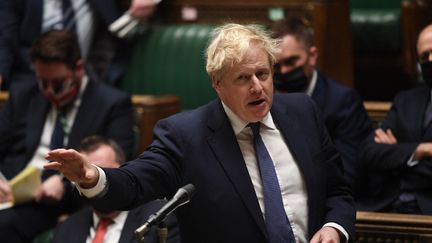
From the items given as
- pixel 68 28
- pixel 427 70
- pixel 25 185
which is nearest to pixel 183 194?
pixel 427 70

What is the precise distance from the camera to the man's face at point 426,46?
2.29 meters

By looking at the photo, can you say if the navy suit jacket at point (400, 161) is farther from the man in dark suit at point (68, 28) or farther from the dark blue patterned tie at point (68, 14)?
the dark blue patterned tie at point (68, 14)

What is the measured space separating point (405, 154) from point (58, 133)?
1050 millimetres

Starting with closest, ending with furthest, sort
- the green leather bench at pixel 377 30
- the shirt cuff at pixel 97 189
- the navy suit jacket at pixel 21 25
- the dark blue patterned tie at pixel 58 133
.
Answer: the shirt cuff at pixel 97 189 → the dark blue patterned tie at pixel 58 133 → the navy suit jacket at pixel 21 25 → the green leather bench at pixel 377 30

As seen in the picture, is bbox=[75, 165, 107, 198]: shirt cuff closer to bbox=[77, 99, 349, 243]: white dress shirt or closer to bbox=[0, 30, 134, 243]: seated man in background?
bbox=[77, 99, 349, 243]: white dress shirt

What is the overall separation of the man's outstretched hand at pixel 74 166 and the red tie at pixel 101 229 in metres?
0.78

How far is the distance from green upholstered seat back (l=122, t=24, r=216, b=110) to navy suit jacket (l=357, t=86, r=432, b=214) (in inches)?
36.1

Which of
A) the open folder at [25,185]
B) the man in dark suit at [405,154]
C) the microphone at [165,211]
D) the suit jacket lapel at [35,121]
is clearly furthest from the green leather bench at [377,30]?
the microphone at [165,211]

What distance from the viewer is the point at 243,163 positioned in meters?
1.75

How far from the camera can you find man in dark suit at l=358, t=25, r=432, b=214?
2270 millimetres

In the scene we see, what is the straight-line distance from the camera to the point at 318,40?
9.34 feet

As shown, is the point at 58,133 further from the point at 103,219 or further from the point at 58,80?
the point at 103,219

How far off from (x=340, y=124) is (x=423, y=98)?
0.24 meters

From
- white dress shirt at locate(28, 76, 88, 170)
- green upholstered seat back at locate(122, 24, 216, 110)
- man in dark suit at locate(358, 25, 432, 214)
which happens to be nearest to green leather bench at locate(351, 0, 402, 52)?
green upholstered seat back at locate(122, 24, 216, 110)
